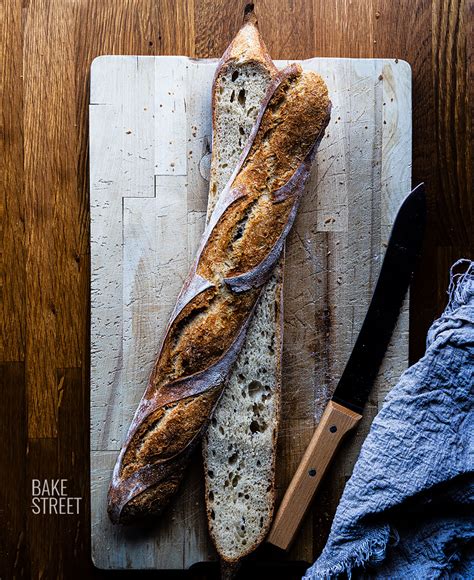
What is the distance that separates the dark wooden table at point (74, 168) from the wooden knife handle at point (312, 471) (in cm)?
11

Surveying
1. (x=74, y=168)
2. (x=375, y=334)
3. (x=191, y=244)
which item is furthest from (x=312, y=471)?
(x=74, y=168)

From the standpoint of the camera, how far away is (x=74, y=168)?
1499 mm

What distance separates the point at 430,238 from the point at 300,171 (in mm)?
400

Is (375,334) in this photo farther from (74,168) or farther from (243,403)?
(74,168)

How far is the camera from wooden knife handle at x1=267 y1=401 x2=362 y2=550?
1.45 metres

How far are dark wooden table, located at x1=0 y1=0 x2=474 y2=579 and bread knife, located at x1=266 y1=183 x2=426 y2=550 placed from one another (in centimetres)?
7

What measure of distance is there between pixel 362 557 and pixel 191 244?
2.71ft

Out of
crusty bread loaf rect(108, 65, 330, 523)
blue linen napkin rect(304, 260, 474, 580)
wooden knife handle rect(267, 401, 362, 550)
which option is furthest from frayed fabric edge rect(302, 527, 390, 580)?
crusty bread loaf rect(108, 65, 330, 523)

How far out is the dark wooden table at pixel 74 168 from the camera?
58.7 inches

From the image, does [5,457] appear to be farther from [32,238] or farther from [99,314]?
[32,238]

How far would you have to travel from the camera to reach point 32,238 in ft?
4.93

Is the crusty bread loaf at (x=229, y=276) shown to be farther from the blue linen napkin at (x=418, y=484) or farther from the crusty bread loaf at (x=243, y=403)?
the blue linen napkin at (x=418, y=484)

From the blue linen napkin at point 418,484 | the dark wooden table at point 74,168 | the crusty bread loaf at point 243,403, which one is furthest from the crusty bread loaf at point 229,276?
the blue linen napkin at point 418,484

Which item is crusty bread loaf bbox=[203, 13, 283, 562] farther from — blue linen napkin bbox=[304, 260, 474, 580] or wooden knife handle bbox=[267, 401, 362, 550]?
blue linen napkin bbox=[304, 260, 474, 580]
